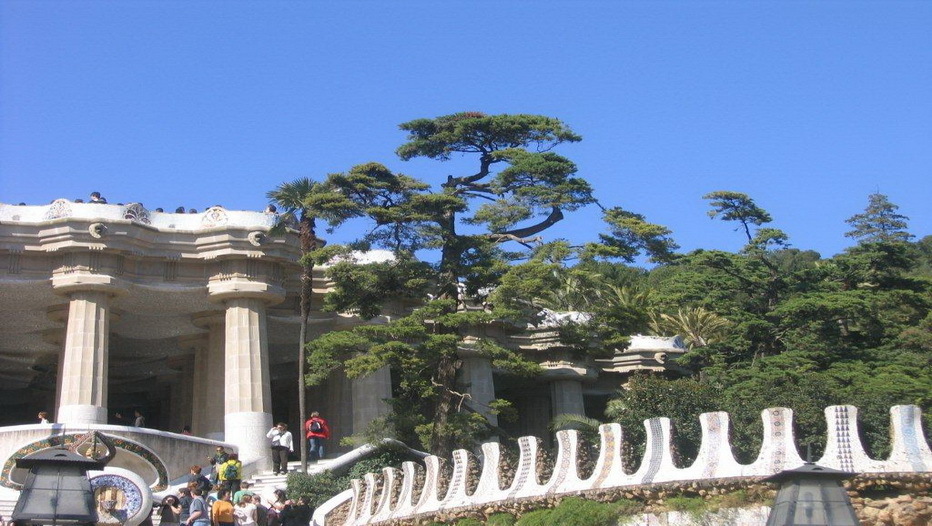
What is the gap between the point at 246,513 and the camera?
26.1 m

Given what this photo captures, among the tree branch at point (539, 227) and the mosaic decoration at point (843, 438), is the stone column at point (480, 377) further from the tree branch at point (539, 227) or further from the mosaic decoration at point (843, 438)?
the mosaic decoration at point (843, 438)

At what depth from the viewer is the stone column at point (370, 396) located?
41.0 meters

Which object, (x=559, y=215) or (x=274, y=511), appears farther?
(x=559, y=215)

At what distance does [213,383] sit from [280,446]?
8.50 metres

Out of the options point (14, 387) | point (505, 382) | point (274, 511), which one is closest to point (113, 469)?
point (274, 511)

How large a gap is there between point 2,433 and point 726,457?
18453 mm

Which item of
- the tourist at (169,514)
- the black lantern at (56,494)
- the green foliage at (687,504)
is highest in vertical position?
the tourist at (169,514)

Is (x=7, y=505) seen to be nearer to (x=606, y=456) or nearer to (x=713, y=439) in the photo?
(x=606, y=456)

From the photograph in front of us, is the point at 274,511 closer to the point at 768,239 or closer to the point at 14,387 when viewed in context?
the point at 768,239

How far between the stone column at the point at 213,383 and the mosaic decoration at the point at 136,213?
406cm

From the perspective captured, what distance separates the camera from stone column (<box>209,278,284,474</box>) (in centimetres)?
3759

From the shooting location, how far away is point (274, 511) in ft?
88.0

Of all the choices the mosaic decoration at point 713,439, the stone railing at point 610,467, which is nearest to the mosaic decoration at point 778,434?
the stone railing at point 610,467

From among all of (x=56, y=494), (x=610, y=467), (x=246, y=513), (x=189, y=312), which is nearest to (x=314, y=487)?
(x=246, y=513)
